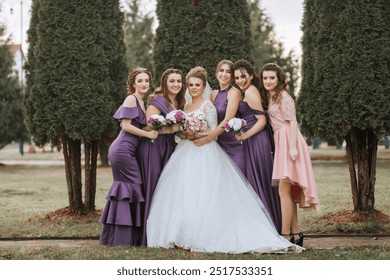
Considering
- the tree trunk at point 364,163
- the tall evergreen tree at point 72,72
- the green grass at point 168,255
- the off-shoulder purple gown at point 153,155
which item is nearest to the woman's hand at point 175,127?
the off-shoulder purple gown at point 153,155

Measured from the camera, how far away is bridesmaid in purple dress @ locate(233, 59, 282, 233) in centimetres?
749

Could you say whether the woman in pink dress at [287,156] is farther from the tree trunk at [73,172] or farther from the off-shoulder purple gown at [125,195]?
the tree trunk at [73,172]

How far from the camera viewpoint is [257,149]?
24.7ft

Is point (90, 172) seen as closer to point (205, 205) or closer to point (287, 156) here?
point (205, 205)

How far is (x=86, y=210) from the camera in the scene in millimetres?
10586

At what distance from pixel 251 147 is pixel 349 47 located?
285 centimetres

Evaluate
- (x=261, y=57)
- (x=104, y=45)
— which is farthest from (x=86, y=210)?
(x=261, y=57)

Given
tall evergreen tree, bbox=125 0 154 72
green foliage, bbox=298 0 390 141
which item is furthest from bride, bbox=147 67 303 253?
tall evergreen tree, bbox=125 0 154 72

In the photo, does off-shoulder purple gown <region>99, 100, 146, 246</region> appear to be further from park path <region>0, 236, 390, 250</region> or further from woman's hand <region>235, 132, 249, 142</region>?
woman's hand <region>235, 132, 249, 142</region>

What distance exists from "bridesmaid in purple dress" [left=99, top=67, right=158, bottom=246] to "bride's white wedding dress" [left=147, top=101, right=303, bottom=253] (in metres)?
0.30

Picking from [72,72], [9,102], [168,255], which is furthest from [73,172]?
[9,102]

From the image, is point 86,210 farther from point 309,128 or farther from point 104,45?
point 309,128

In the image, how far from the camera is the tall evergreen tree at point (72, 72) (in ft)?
32.4

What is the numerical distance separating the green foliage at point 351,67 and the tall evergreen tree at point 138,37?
68.2 ft
